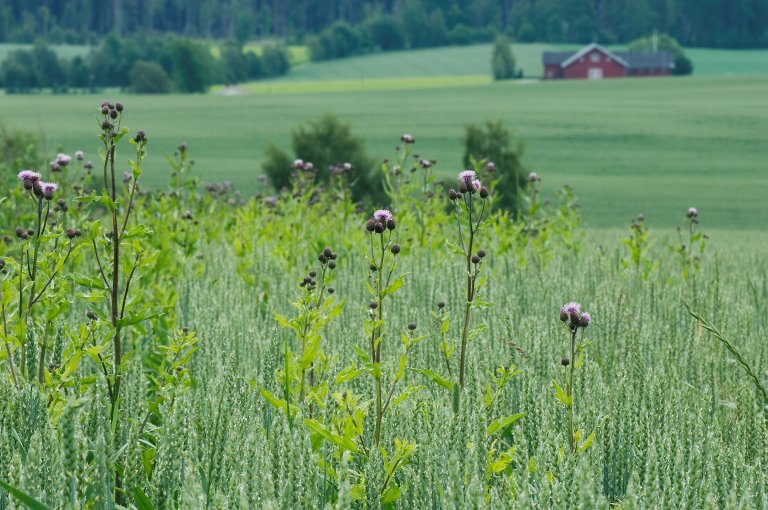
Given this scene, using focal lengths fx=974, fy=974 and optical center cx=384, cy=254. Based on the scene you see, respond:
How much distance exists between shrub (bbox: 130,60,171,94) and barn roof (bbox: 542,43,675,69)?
129 ft

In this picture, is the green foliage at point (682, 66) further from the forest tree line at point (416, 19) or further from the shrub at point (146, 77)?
the shrub at point (146, 77)

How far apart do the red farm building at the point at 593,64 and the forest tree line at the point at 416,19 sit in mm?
25084

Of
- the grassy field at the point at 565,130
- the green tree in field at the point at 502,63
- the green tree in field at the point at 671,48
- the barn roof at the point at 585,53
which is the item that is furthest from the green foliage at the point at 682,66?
the grassy field at the point at 565,130

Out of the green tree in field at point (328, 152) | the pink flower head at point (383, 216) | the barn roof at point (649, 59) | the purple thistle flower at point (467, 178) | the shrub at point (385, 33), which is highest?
the shrub at point (385, 33)

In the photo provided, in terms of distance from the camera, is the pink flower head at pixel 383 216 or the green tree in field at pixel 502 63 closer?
the pink flower head at pixel 383 216

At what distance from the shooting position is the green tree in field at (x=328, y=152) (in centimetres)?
1866

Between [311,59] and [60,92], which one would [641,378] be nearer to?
[60,92]

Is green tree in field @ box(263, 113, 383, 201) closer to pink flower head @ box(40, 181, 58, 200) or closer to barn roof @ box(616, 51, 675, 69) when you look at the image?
pink flower head @ box(40, 181, 58, 200)

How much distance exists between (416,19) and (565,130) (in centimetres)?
8479

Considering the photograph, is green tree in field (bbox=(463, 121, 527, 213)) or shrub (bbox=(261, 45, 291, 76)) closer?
green tree in field (bbox=(463, 121, 527, 213))

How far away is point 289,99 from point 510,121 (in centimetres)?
2081

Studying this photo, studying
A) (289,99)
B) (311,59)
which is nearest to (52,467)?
(289,99)

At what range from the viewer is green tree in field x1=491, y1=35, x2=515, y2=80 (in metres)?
96.6

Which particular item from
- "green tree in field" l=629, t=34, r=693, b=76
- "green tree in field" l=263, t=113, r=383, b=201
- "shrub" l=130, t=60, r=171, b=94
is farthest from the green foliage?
"green tree in field" l=263, t=113, r=383, b=201
